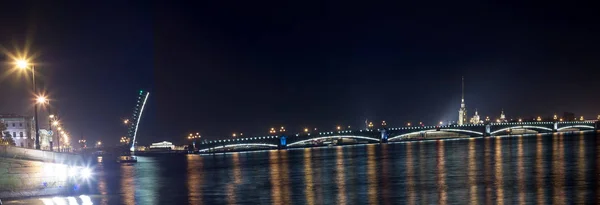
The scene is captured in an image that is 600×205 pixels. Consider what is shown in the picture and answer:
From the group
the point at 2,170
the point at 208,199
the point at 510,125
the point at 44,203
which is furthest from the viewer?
the point at 510,125

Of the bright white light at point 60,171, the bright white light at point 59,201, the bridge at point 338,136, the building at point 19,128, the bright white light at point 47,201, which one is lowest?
the bridge at point 338,136

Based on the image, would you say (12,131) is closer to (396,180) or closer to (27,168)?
(396,180)

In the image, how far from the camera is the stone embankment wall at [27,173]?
2562 cm

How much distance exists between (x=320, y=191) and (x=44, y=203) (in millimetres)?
16039

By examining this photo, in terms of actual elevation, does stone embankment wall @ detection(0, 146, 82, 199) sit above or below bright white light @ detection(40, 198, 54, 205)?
above

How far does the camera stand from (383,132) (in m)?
168

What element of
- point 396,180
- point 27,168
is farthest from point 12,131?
point 27,168

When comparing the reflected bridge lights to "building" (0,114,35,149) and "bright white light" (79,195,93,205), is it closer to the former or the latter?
"bright white light" (79,195,93,205)

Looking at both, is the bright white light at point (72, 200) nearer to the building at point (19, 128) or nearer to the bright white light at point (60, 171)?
the bright white light at point (60, 171)

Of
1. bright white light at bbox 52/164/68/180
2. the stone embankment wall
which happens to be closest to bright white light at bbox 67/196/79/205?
the stone embankment wall

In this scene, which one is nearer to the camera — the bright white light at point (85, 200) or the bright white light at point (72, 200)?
the bright white light at point (72, 200)

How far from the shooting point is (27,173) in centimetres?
2650

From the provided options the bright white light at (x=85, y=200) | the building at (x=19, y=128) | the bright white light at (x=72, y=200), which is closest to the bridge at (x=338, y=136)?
the building at (x=19, y=128)

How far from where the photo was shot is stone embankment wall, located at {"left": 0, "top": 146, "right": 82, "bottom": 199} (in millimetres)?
25625
